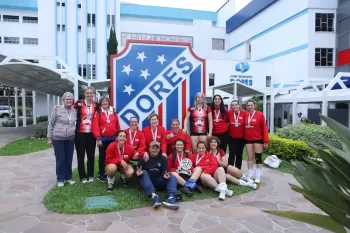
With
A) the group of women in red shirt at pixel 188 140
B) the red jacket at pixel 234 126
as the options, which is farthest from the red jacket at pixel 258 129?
the red jacket at pixel 234 126

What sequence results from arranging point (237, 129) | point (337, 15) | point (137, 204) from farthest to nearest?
point (337, 15) < point (237, 129) < point (137, 204)

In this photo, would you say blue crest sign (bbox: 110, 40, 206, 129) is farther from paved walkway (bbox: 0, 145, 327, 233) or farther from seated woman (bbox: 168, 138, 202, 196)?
paved walkway (bbox: 0, 145, 327, 233)

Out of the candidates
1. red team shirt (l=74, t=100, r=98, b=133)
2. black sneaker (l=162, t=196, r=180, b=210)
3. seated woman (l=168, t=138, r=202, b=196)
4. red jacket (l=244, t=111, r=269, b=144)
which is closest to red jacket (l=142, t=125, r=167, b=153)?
seated woman (l=168, t=138, r=202, b=196)

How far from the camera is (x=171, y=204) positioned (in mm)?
4203

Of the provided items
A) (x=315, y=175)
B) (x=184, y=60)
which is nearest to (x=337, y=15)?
(x=184, y=60)

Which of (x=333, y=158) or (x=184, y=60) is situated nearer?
(x=333, y=158)

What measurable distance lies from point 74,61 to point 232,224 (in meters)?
26.2

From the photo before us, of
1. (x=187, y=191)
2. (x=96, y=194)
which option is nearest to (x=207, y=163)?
(x=187, y=191)

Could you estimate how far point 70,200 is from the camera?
14.9 feet

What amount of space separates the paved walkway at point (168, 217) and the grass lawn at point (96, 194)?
140 mm

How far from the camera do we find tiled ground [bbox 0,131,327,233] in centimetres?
362

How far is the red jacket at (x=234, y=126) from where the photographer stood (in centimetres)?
570

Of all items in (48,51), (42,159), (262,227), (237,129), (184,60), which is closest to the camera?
(262,227)

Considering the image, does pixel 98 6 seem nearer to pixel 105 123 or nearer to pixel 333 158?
pixel 105 123
